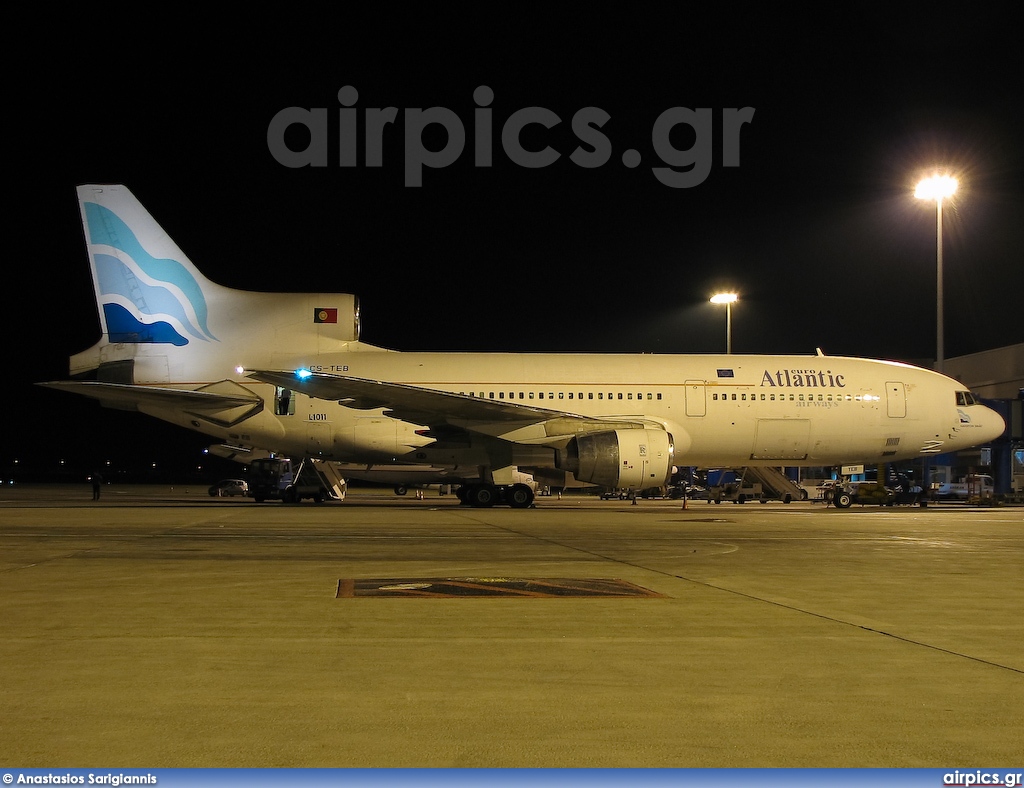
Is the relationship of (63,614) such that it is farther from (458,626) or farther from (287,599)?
(458,626)

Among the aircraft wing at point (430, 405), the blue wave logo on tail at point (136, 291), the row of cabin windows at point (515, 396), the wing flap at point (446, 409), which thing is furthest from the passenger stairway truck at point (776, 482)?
the blue wave logo on tail at point (136, 291)

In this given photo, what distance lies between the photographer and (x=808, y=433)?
25578 millimetres

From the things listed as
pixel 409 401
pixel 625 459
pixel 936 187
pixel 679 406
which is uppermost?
pixel 936 187

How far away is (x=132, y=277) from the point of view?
81.8ft

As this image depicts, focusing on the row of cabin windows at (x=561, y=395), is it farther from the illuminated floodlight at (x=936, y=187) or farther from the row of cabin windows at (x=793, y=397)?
the illuminated floodlight at (x=936, y=187)

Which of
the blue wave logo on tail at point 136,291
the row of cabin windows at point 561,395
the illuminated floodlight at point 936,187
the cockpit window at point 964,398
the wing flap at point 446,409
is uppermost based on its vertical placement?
the illuminated floodlight at point 936,187

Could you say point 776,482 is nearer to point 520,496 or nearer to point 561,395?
point 561,395

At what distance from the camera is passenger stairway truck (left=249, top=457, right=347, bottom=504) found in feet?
102

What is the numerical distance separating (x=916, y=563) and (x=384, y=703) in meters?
8.12

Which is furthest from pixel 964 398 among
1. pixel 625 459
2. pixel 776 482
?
pixel 625 459

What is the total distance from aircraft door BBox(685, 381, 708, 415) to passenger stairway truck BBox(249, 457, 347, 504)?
11.3 m

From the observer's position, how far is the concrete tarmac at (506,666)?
11.2 feet

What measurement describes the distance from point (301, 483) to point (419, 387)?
9634 millimetres

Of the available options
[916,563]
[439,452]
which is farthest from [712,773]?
[439,452]
